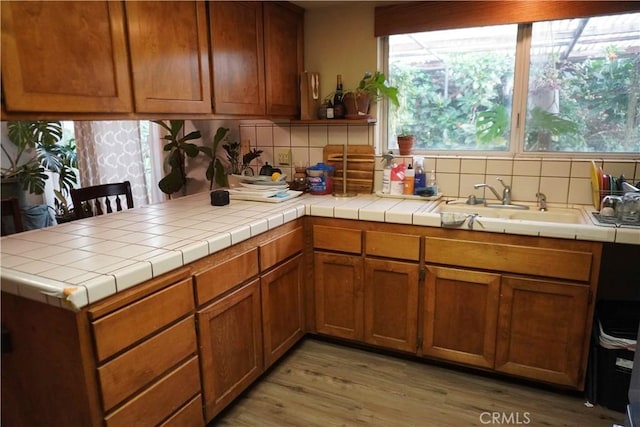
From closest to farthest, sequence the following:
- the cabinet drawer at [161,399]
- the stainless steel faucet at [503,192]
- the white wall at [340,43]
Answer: the cabinet drawer at [161,399] → the stainless steel faucet at [503,192] → the white wall at [340,43]

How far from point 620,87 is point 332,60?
1.62 metres

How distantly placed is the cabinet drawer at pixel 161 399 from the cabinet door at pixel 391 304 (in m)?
1.00

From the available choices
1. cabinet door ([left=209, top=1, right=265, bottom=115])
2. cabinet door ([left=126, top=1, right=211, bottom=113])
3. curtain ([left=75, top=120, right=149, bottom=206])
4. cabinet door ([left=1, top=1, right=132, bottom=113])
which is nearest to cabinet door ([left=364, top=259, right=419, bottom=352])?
cabinet door ([left=209, top=1, right=265, bottom=115])

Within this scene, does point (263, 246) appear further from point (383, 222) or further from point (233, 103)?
point (233, 103)

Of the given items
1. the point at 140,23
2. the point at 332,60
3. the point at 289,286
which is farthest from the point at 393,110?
the point at 140,23

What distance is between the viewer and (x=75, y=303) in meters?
1.15

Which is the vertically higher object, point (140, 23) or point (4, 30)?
point (140, 23)

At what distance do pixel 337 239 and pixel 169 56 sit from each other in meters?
1.21

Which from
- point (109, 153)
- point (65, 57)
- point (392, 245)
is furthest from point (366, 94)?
point (109, 153)

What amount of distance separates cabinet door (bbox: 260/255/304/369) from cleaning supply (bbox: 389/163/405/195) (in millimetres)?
726

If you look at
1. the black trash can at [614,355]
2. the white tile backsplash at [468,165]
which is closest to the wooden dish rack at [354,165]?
the white tile backsplash at [468,165]

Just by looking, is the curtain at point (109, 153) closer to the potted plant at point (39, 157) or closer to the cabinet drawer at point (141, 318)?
the potted plant at point (39, 157)

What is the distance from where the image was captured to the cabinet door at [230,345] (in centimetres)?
168

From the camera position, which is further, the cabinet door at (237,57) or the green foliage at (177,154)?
the green foliage at (177,154)
